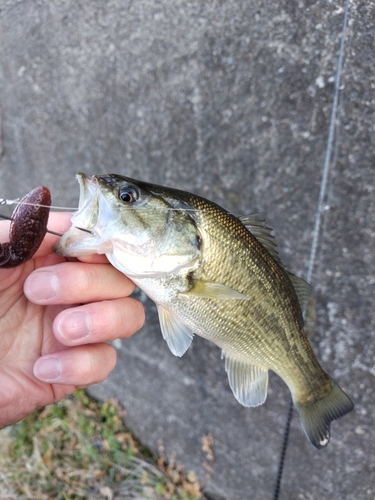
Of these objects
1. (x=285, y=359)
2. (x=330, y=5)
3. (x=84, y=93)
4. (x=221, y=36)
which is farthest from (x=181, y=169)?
(x=285, y=359)

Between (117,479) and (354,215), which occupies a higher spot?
(354,215)

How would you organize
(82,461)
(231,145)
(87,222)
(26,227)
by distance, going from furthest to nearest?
(82,461)
(231,145)
(87,222)
(26,227)

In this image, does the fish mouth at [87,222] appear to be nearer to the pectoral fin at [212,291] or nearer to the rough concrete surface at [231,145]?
the pectoral fin at [212,291]

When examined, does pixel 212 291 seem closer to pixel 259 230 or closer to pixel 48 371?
pixel 259 230

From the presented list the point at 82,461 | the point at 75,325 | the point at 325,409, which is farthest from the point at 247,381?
the point at 82,461

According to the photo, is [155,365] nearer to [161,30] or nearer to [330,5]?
[161,30]

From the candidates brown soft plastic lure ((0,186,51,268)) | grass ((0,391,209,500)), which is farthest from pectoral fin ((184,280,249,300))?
grass ((0,391,209,500))
